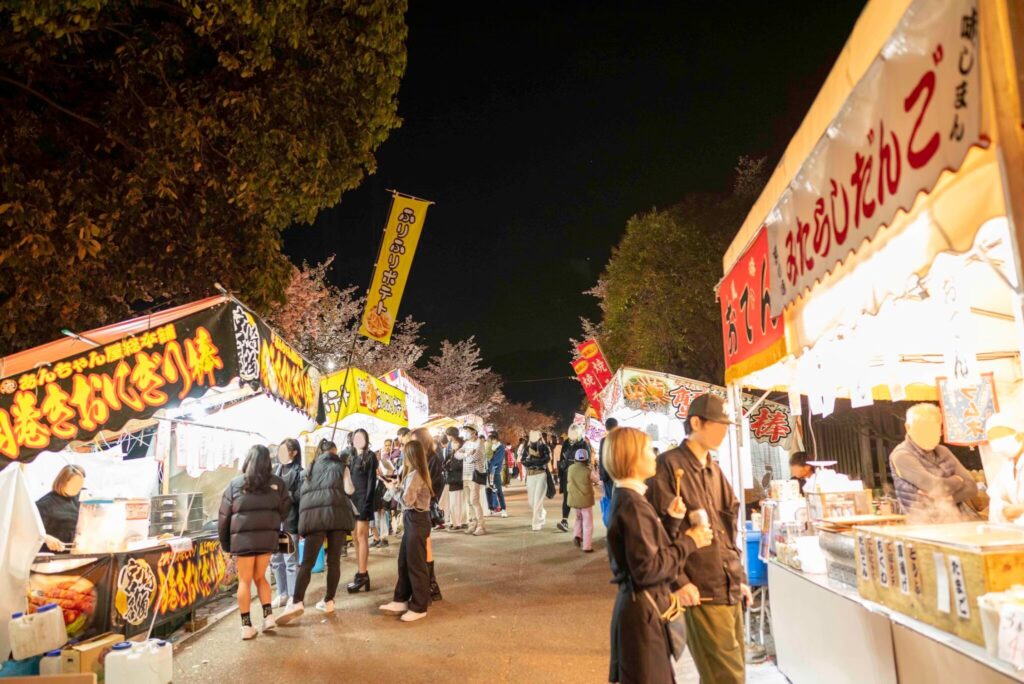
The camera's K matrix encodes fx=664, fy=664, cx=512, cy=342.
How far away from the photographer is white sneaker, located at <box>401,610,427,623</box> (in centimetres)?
748

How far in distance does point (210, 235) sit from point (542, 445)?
8642 millimetres

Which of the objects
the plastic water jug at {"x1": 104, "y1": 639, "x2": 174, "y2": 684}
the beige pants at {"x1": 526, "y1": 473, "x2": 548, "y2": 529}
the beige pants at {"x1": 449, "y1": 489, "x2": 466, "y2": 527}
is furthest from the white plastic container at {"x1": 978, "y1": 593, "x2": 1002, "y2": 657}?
the beige pants at {"x1": 449, "y1": 489, "x2": 466, "y2": 527}

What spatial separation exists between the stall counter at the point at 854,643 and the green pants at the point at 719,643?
0.70m

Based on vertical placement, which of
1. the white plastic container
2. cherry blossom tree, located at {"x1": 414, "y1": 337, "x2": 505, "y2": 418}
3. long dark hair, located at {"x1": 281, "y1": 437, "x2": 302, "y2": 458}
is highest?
cherry blossom tree, located at {"x1": 414, "y1": 337, "x2": 505, "y2": 418}

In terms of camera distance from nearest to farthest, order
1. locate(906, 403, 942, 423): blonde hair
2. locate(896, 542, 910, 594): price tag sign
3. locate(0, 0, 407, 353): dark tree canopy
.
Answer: locate(896, 542, 910, 594): price tag sign
locate(906, 403, 942, 423): blonde hair
locate(0, 0, 407, 353): dark tree canopy

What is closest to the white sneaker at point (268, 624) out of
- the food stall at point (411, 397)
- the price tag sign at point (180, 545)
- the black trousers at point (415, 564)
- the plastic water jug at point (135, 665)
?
the price tag sign at point (180, 545)

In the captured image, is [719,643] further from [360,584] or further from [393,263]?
[393,263]

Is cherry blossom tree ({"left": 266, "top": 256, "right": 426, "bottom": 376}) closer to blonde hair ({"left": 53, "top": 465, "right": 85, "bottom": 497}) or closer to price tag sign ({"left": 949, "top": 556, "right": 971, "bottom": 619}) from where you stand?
blonde hair ({"left": 53, "top": 465, "right": 85, "bottom": 497})

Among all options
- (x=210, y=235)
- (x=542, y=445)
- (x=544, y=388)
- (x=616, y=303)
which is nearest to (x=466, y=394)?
(x=616, y=303)

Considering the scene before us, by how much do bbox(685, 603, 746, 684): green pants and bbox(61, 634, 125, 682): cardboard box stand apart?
4.40 metres

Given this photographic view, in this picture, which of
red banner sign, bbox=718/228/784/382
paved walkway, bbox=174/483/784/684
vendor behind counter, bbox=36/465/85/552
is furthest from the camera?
vendor behind counter, bbox=36/465/85/552

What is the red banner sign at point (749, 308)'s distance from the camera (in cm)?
515

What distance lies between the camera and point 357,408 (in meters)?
14.2

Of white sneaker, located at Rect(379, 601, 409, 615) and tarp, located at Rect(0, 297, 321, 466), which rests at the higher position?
tarp, located at Rect(0, 297, 321, 466)
